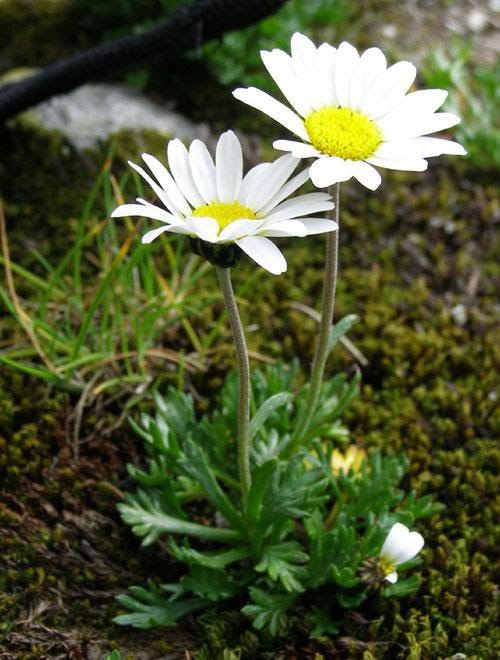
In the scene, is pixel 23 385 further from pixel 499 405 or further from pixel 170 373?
pixel 499 405

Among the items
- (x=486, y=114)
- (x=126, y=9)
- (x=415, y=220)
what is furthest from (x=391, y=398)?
(x=126, y=9)

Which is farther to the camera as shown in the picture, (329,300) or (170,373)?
(170,373)

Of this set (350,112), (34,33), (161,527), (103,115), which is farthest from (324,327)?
(34,33)

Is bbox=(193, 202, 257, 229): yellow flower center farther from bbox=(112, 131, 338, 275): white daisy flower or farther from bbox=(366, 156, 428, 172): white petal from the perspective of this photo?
bbox=(366, 156, 428, 172): white petal

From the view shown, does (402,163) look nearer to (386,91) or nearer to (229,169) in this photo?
(386,91)

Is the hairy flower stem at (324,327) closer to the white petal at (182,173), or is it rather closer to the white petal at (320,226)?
the white petal at (320,226)

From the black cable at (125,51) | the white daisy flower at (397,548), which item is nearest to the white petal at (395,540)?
the white daisy flower at (397,548)

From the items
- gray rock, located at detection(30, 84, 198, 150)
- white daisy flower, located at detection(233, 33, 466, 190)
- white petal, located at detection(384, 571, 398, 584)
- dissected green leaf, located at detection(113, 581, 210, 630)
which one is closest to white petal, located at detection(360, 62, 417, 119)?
white daisy flower, located at detection(233, 33, 466, 190)
